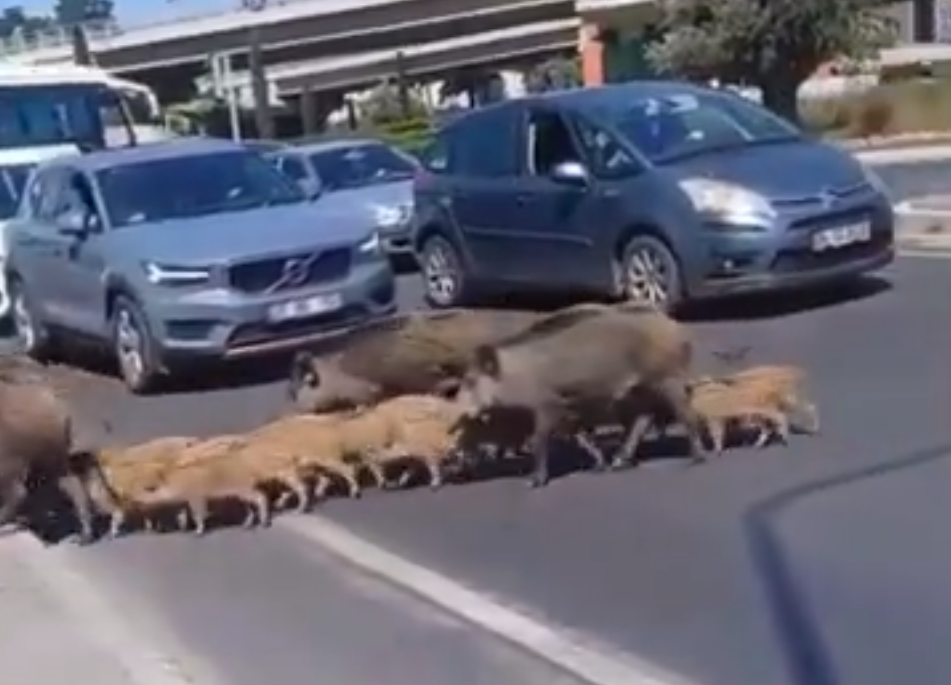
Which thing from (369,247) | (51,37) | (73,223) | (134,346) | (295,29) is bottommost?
(295,29)

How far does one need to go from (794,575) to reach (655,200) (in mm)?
7780

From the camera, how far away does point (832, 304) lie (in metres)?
15.7

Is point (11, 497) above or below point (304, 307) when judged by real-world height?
above

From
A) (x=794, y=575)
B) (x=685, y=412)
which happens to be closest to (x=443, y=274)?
(x=685, y=412)

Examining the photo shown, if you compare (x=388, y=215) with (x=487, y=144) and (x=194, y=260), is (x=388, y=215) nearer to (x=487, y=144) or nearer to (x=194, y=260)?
(x=487, y=144)

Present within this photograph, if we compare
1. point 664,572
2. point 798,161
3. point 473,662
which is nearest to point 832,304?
point 798,161

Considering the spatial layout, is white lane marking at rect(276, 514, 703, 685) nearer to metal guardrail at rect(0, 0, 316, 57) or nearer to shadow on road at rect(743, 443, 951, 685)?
shadow on road at rect(743, 443, 951, 685)

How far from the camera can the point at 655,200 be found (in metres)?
15.5

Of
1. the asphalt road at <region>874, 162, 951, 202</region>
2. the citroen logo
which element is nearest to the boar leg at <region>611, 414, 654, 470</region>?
the citroen logo

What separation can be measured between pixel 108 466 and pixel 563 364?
2.16 meters

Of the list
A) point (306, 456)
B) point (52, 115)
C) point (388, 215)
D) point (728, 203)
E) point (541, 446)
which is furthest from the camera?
point (52, 115)

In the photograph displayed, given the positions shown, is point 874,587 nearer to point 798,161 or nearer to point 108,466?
point 108,466

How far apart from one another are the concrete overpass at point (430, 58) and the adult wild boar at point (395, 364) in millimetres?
85689

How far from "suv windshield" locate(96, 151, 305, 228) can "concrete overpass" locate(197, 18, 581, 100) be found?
264 feet
